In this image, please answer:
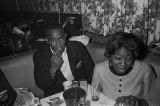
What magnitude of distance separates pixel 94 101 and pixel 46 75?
2.56 ft

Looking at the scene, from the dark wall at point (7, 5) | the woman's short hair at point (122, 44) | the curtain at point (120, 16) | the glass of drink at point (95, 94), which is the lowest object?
the glass of drink at point (95, 94)

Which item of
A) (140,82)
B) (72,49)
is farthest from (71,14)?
(140,82)

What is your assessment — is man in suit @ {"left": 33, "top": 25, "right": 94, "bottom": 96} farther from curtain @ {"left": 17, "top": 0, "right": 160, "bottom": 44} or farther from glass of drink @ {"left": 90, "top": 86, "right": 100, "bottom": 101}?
curtain @ {"left": 17, "top": 0, "right": 160, "bottom": 44}

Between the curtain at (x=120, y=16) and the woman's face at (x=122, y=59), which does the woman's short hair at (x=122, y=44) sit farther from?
the curtain at (x=120, y=16)

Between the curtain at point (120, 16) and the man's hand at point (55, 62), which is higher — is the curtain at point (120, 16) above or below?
above

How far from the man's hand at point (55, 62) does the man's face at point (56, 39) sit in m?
0.11

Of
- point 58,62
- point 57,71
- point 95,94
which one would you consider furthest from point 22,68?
point 95,94

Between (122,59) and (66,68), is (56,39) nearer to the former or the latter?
(66,68)

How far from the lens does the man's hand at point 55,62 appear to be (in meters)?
2.11

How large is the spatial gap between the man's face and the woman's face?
0.70 metres

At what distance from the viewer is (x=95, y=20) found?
3361 millimetres

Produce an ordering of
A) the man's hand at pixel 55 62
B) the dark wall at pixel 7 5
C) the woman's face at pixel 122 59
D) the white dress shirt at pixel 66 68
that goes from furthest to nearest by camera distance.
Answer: the dark wall at pixel 7 5, the white dress shirt at pixel 66 68, the man's hand at pixel 55 62, the woman's face at pixel 122 59

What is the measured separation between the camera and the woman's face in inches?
70.1

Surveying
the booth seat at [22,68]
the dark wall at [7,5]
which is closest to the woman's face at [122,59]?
the booth seat at [22,68]
